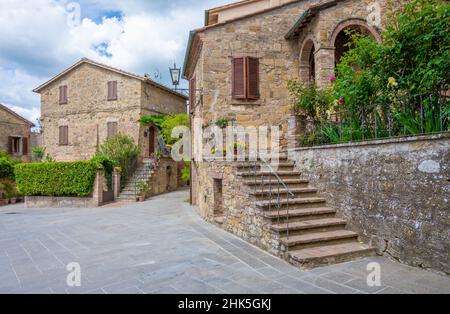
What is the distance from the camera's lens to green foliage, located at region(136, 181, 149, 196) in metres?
15.5

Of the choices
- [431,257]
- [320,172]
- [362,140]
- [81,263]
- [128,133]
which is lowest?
[81,263]

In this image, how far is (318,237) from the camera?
200 inches

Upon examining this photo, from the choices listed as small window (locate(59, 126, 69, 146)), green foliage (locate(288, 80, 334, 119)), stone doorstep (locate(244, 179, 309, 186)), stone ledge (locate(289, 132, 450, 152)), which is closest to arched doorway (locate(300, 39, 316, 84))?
green foliage (locate(288, 80, 334, 119))

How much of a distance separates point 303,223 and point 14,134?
1029 inches

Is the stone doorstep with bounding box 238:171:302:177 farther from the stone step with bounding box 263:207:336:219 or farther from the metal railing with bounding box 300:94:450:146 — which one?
the stone step with bounding box 263:207:336:219

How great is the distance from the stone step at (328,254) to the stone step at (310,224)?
42 cm

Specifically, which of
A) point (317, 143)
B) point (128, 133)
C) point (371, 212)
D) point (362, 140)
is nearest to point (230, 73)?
point (317, 143)

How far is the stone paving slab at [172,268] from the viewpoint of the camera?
12.5ft

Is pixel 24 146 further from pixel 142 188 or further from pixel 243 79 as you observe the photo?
pixel 243 79

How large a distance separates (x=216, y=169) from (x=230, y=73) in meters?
3.47

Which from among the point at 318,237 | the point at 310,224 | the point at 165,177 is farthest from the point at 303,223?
the point at 165,177

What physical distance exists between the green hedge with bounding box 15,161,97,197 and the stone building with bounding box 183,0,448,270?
5851 millimetres
